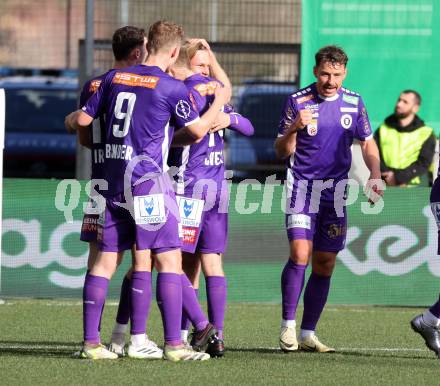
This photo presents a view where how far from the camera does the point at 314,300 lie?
8.89 metres

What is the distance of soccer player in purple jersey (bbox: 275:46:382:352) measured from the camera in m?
8.75

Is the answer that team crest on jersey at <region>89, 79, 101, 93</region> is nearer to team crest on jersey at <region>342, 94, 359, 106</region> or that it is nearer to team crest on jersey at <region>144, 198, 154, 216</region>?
team crest on jersey at <region>144, 198, 154, 216</region>

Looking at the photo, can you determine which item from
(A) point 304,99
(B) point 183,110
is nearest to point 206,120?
(B) point 183,110

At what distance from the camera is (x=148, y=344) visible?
781 centimetres

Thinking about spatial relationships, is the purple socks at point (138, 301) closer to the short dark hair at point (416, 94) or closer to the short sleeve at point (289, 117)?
the short sleeve at point (289, 117)

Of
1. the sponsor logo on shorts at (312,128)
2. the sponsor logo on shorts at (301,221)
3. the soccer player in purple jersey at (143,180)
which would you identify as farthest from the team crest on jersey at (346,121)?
the soccer player in purple jersey at (143,180)

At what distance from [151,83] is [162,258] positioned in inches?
42.9

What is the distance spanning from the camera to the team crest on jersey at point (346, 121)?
29.0 ft

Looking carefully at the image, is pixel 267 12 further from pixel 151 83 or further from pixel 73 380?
pixel 73 380

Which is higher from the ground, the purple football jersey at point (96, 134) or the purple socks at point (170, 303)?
the purple football jersey at point (96, 134)

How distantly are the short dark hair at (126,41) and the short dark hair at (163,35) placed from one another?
30cm

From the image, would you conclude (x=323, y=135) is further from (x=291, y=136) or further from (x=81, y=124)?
(x=81, y=124)

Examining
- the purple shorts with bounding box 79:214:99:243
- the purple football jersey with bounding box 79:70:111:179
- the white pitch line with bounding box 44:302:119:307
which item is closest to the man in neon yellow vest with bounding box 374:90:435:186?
the white pitch line with bounding box 44:302:119:307

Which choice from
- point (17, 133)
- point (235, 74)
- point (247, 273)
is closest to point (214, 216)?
point (247, 273)
